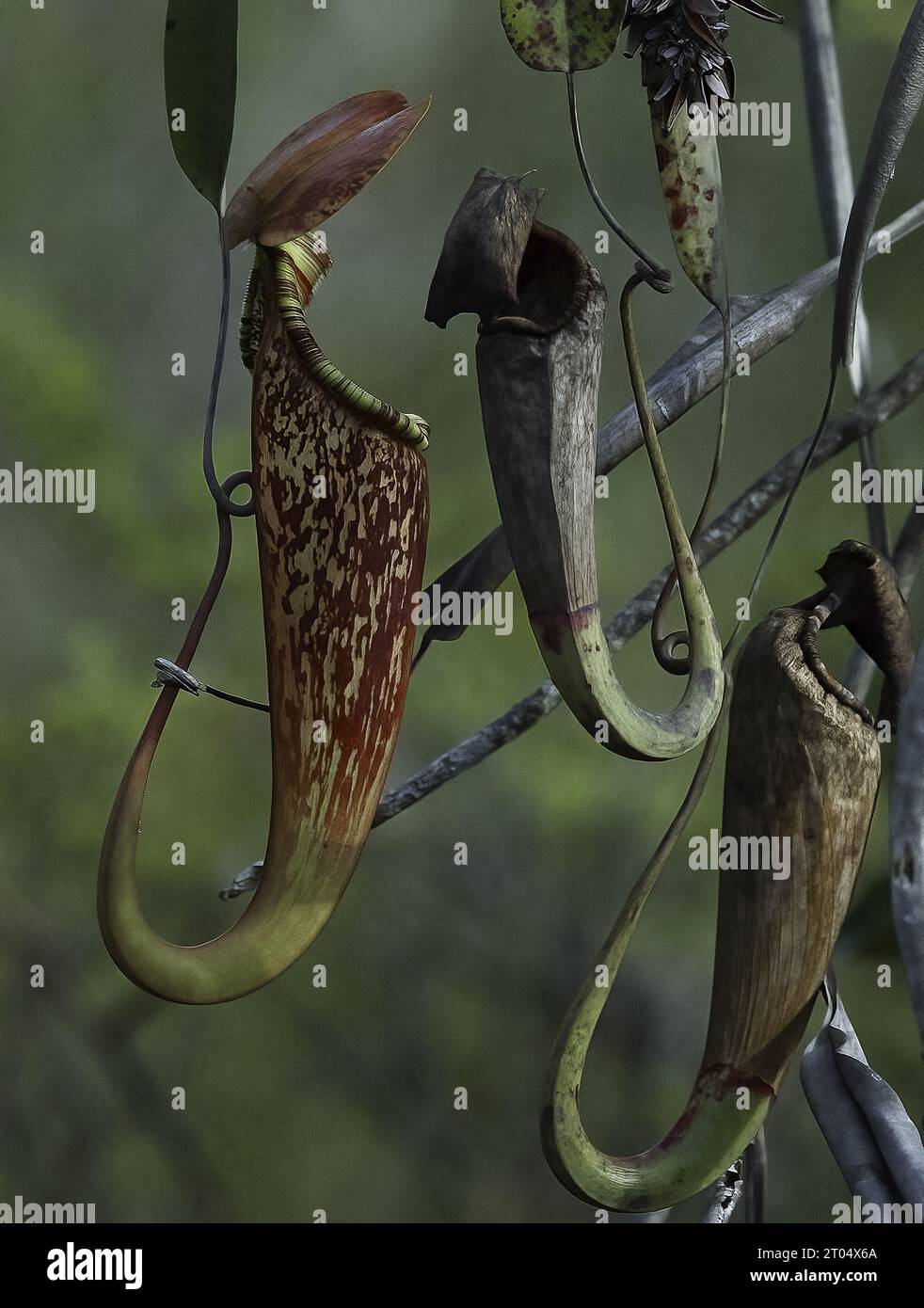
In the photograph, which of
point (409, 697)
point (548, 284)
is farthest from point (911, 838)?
point (548, 284)

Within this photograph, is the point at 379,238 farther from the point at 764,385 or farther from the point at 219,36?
the point at 764,385

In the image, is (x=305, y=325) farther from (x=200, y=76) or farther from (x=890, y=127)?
(x=890, y=127)

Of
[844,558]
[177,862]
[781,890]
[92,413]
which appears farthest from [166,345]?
[781,890]

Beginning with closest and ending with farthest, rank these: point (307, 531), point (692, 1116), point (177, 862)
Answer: point (307, 531) < point (692, 1116) < point (177, 862)

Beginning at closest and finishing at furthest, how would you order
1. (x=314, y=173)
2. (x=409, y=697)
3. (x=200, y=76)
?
(x=314, y=173), (x=200, y=76), (x=409, y=697)

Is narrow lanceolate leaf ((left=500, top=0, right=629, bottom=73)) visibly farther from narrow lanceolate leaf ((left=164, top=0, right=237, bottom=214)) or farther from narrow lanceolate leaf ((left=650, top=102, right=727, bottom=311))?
narrow lanceolate leaf ((left=164, top=0, right=237, bottom=214))

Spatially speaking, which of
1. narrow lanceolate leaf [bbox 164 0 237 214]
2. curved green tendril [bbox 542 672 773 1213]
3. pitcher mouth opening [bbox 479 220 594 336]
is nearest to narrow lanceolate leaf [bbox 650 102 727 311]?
pitcher mouth opening [bbox 479 220 594 336]

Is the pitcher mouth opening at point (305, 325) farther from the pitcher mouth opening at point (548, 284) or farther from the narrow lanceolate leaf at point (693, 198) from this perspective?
the narrow lanceolate leaf at point (693, 198)
